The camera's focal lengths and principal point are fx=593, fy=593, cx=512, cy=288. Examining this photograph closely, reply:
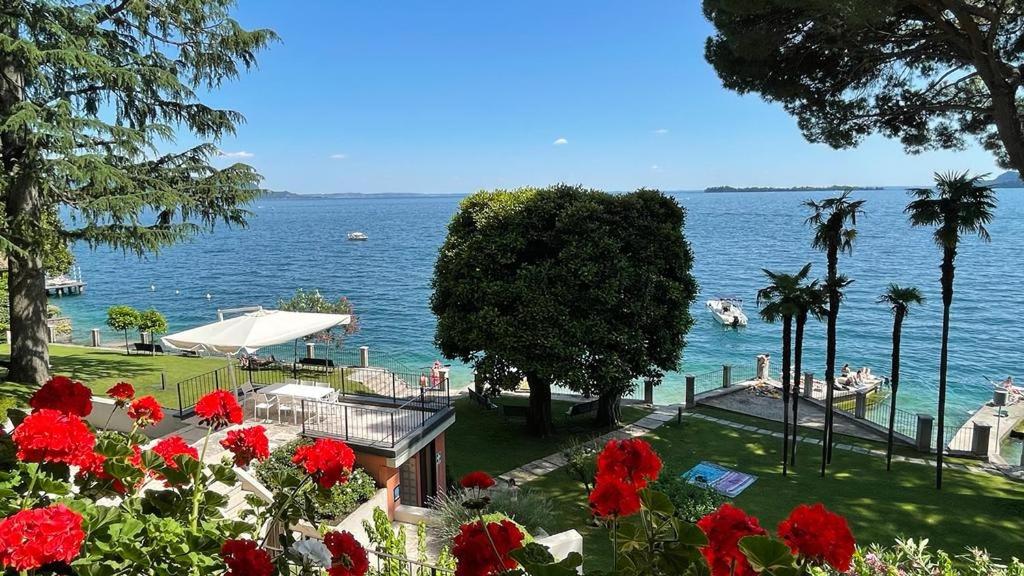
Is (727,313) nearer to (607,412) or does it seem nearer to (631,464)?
(607,412)

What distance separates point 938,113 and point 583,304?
30.0 feet

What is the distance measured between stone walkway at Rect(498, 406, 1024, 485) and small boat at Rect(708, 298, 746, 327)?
24.1 m

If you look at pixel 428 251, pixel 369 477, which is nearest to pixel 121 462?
pixel 369 477

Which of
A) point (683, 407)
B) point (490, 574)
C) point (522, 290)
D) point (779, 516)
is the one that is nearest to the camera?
point (490, 574)

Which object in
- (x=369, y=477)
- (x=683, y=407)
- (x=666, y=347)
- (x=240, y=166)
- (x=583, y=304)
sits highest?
(x=240, y=166)

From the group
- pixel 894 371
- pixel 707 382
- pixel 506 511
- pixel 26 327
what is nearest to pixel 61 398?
pixel 506 511

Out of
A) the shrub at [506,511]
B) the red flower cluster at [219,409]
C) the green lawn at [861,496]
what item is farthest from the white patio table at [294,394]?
the red flower cluster at [219,409]

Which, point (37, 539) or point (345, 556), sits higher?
point (37, 539)

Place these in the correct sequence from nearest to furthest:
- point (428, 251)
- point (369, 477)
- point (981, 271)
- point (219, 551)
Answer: point (219, 551) < point (369, 477) < point (981, 271) < point (428, 251)

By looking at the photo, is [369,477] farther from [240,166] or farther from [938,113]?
[938,113]

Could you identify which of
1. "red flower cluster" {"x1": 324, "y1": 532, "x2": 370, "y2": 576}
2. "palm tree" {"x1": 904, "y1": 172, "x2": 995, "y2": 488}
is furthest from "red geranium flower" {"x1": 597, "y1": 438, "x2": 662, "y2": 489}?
"palm tree" {"x1": 904, "y1": 172, "x2": 995, "y2": 488}

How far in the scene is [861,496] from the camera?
1320cm

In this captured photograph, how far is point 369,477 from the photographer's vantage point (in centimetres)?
1052

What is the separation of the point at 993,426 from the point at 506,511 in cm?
1875
